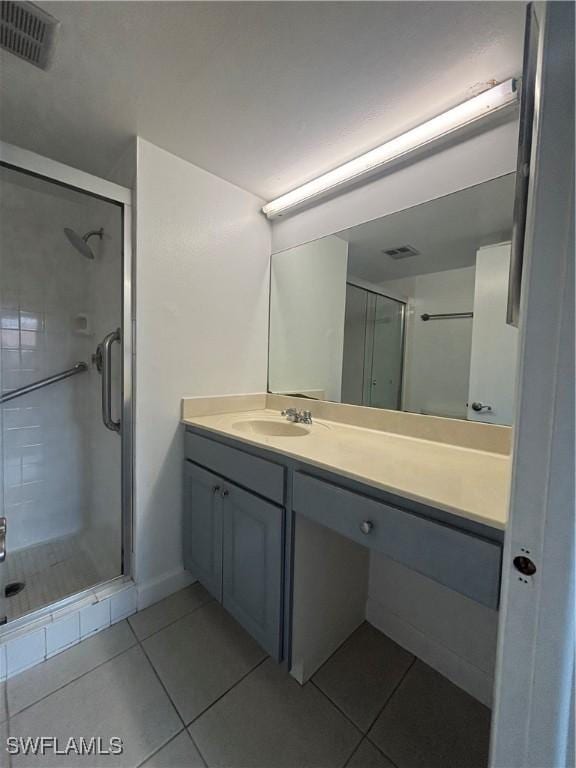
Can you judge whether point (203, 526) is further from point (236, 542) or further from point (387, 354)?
point (387, 354)

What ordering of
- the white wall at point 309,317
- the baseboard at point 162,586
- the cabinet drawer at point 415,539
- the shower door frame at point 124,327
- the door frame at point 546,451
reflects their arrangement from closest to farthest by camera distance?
the door frame at point 546,451
the cabinet drawer at point 415,539
the shower door frame at point 124,327
the baseboard at point 162,586
the white wall at point 309,317

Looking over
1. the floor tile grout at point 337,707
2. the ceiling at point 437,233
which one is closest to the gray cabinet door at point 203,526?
the floor tile grout at point 337,707

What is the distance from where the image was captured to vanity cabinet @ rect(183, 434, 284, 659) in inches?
40.6

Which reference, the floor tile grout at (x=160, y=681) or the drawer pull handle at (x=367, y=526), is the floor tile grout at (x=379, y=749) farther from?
the drawer pull handle at (x=367, y=526)

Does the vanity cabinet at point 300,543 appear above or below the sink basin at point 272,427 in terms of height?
below

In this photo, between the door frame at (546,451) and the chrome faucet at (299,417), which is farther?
the chrome faucet at (299,417)

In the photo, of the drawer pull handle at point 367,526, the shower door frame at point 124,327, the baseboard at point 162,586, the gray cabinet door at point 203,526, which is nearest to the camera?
the drawer pull handle at point 367,526

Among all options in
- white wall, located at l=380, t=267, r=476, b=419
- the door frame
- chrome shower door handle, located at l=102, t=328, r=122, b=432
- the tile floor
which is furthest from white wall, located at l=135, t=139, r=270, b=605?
the door frame

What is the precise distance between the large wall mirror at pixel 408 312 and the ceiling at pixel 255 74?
35cm

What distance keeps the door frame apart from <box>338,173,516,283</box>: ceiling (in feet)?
2.52

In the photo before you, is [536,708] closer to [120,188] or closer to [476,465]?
[476,465]

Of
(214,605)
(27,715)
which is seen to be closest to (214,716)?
(214,605)

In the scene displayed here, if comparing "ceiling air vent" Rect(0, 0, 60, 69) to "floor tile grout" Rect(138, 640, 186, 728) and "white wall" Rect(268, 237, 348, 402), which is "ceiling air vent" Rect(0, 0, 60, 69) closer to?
"white wall" Rect(268, 237, 348, 402)

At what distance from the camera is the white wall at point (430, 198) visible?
1048 mm
